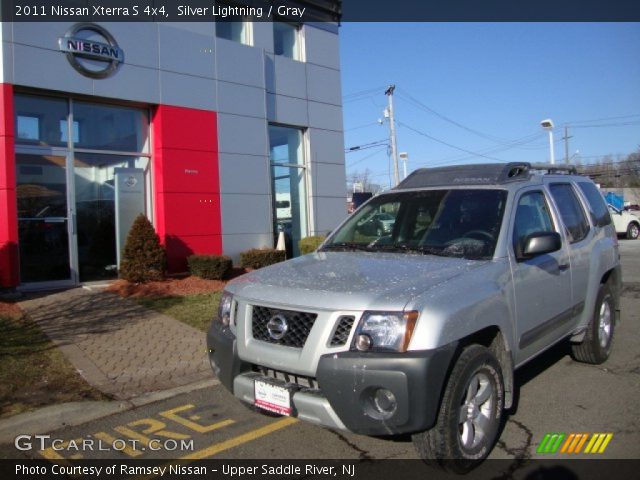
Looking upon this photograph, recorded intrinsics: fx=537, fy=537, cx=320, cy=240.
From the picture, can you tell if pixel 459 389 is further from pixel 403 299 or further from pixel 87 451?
pixel 87 451

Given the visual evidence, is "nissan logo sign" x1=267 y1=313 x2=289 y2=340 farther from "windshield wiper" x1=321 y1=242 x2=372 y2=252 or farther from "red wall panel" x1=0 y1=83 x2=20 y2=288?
"red wall panel" x1=0 y1=83 x2=20 y2=288

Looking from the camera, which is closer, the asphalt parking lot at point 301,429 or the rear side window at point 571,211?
the asphalt parking lot at point 301,429

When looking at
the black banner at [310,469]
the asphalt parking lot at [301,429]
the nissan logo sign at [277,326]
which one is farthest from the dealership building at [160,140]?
the nissan logo sign at [277,326]

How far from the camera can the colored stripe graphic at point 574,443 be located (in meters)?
3.71

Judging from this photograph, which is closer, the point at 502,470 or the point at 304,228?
the point at 502,470

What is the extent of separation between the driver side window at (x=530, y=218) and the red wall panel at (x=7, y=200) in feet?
28.7

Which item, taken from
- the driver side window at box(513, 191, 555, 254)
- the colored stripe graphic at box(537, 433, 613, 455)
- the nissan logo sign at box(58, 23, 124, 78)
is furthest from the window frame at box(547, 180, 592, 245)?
the nissan logo sign at box(58, 23, 124, 78)

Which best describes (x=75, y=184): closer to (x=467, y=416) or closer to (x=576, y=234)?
(x=576, y=234)

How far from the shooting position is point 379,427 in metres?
3.01

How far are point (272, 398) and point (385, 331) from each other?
872mm

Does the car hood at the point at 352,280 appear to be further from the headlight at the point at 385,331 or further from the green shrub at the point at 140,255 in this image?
the green shrub at the point at 140,255

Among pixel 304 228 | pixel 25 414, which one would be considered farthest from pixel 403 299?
pixel 304 228

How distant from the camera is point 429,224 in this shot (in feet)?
14.6

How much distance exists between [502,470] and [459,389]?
75 cm
